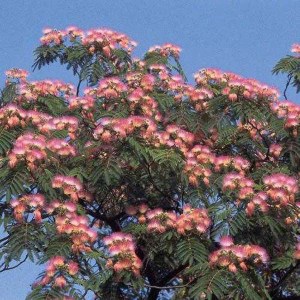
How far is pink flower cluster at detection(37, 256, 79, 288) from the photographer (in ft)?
28.7

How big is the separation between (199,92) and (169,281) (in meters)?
2.75

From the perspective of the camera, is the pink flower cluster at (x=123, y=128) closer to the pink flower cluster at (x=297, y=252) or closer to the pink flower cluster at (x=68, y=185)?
the pink flower cluster at (x=68, y=185)

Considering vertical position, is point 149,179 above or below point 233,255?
above

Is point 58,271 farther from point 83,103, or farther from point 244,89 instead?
point 244,89

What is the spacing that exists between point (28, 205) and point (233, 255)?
238 centimetres

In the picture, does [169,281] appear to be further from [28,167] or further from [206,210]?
[28,167]

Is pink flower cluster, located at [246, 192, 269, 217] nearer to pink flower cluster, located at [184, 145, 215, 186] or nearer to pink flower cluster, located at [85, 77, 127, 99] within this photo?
pink flower cluster, located at [184, 145, 215, 186]

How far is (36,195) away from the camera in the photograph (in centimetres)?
948

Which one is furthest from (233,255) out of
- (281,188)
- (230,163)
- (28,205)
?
(28,205)

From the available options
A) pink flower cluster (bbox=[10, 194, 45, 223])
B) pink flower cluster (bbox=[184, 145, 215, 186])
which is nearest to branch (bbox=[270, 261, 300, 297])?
pink flower cluster (bbox=[184, 145, 215, 186])

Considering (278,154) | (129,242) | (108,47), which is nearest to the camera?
(129,242)

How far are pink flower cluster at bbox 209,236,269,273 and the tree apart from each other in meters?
0.01

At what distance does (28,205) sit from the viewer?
9.39 metres

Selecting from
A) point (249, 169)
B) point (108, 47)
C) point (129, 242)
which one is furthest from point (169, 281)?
point (108, 47)
